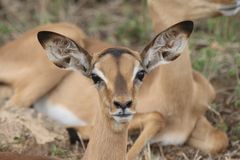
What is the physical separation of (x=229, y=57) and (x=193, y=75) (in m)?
1.26

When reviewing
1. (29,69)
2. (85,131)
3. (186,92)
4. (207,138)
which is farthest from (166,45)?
(29,69)

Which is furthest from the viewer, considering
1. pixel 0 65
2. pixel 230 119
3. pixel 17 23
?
pixel 17 23

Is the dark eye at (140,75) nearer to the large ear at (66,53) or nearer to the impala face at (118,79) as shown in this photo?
the impala face at (118,79)

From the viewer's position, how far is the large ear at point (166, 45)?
6.24 meters

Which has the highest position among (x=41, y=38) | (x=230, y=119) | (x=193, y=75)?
(x=41, y=38)

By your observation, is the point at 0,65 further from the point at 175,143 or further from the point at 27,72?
the point at 175,143

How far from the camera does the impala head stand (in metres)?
5.77

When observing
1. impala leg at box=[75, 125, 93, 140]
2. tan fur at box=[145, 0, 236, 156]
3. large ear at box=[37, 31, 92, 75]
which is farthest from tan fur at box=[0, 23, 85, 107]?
large ear at box=[37, 31, 92, 75]

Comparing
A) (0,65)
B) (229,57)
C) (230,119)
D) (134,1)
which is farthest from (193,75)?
(134,1)

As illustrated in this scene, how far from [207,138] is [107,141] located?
8.16ft

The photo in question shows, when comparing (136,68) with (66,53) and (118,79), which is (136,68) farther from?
(66,53)

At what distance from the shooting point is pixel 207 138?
27.6 ft

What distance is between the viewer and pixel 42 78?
30.3 ft

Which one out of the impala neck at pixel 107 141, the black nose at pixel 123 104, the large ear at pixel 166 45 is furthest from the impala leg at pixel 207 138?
the black nose at pixel 123 104
